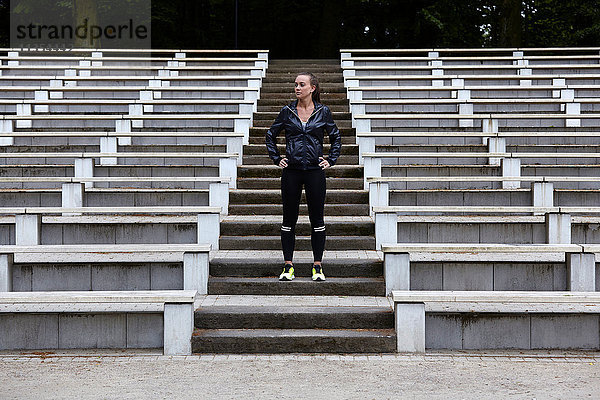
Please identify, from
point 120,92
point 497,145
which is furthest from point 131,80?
point 497,145

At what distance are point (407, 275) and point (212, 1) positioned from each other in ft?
75.2

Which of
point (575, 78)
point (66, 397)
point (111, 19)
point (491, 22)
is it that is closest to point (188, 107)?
point (575, 78)

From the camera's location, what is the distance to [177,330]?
5.33 meters

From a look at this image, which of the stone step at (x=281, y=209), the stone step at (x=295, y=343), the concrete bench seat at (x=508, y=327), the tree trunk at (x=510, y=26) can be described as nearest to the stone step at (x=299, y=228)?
the stone step at (x=281, y=209)

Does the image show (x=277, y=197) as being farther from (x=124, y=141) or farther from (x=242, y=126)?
(x=124, y=141)

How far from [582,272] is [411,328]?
172cm

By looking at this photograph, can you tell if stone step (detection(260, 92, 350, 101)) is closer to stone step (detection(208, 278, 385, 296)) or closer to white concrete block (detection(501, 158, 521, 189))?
white concrete block (detection(501, 158, 521, 189))

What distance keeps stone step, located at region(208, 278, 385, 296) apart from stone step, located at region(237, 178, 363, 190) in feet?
9.02

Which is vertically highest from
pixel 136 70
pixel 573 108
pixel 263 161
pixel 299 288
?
pixel 136 70

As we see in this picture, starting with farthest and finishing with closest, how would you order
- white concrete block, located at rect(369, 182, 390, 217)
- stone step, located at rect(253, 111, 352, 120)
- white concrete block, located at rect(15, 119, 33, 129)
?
1. stone step, located at rect(253, 111, 352, 120)
2. white concrete block, located at rect(15, 119, 33, 129)
3. white concrete block, located at rect(369, 182, 390, 217)

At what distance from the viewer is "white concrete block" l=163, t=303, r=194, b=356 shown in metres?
5.32

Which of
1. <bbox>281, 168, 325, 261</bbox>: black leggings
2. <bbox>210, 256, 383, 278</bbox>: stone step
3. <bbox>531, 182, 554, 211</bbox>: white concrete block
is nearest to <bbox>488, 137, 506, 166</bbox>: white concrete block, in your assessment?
<bbox>531, 182, 554, 211</bbox>: white concrete block

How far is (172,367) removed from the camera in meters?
4.97

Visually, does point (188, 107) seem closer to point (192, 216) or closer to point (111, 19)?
point (192, 216)
